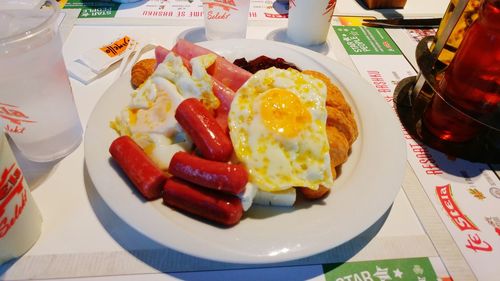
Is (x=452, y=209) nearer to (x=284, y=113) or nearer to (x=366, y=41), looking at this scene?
(x=284, y=113)

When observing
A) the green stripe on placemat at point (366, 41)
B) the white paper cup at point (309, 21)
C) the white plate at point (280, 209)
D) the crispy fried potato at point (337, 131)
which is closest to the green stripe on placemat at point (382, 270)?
the white plate at point (280, 209)

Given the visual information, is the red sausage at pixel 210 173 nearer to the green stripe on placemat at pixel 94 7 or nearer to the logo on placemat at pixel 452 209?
the logo on placemat at pixel 452 209

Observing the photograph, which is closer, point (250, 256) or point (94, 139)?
point (250, 256)

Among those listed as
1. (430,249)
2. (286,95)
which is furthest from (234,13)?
(430,249)

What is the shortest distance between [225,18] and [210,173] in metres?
1.43

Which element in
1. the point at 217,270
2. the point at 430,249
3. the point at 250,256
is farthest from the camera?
the point at 430,249

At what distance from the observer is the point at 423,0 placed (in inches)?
121

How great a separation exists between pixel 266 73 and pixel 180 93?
1.21 ft

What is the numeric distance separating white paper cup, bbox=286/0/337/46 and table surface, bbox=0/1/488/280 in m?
1.19

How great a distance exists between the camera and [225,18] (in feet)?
7.45

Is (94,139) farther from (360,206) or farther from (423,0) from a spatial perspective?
(423,0)

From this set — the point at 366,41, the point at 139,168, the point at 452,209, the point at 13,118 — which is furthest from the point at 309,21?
the point at 13,118

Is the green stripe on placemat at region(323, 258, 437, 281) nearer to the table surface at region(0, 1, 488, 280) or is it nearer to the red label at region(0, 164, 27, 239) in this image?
the table surface at region(0, 1, 488, 280)

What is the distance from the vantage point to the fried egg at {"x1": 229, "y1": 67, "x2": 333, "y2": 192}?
1.24 m
